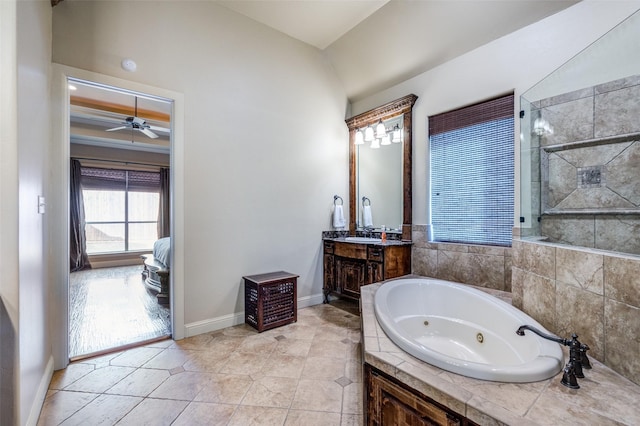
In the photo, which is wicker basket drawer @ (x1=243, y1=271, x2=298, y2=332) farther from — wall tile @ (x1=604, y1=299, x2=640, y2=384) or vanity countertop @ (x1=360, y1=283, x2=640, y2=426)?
wall tile @ (x1=604, y1=299, x2=640, y2=384)

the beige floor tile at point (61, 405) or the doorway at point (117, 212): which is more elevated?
the doorway at point (117, 212)

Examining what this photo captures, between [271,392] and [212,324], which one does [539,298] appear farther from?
[212,324]

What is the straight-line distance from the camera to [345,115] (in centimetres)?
400

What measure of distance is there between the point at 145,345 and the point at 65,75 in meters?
2.30

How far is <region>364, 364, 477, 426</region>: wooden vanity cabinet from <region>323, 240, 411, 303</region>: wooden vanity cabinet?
1.68m

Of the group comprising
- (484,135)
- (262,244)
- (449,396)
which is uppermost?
(484,135)

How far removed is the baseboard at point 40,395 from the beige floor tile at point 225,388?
2.67 feet

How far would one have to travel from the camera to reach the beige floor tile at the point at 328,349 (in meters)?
2.34

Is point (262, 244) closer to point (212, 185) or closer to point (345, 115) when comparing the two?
point (212, 185)

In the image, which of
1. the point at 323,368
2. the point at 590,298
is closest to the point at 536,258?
the point at 590,298

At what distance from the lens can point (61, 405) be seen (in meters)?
1.72

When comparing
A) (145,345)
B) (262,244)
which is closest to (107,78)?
(262,244)

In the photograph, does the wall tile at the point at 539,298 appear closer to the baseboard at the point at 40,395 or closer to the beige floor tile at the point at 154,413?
the beige floor tile at the point at 154,413

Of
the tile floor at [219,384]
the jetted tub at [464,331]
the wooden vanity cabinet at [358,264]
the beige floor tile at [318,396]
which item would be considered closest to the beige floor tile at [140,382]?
the tile floor at [219,384]
